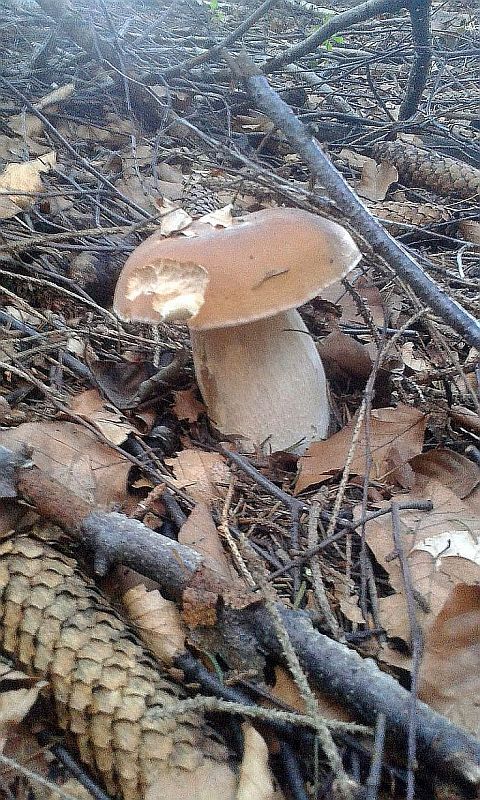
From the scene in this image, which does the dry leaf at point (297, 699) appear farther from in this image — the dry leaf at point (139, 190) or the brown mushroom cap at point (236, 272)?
the dry leaf at point (139, 190)

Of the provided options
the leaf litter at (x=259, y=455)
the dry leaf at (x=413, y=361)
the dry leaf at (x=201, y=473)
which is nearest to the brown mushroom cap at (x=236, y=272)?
the leaf litter at (x=259, y=455)

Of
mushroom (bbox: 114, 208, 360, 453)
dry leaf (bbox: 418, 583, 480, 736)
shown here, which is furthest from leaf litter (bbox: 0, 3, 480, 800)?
mushroom (bbox: 114, 208, 360, 453)

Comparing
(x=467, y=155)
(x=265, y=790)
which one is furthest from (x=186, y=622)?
(x=467, y=155)

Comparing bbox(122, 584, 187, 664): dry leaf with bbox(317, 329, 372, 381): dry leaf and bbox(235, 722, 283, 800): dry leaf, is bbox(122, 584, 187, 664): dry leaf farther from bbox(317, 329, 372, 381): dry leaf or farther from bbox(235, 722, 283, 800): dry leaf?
bbox(317, 329, 372, 381): dry leaf

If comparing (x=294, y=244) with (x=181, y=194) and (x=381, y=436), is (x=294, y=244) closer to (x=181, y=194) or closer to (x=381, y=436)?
(x=381, y=436)

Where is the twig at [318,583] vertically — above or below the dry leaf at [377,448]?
above
